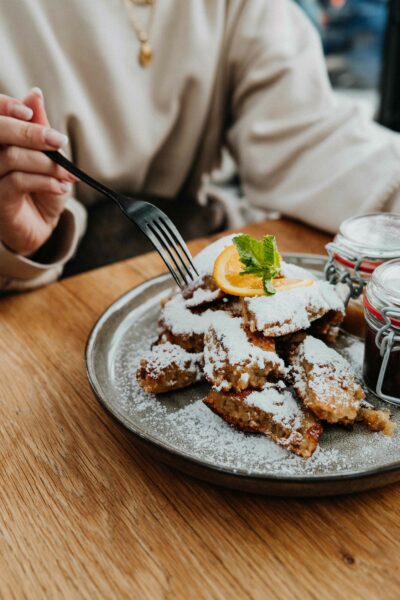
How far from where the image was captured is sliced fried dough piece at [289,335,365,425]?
721 mm

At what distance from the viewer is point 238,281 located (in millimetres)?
848

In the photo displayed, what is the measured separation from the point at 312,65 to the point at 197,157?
1.53 ft

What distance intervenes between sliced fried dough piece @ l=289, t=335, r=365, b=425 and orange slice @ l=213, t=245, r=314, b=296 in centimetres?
8

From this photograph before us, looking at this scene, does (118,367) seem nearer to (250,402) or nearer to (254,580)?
(250,402)

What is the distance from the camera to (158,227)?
100cm

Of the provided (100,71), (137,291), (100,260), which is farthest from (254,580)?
(100,71)

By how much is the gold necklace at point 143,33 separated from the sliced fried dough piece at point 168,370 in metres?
1.08

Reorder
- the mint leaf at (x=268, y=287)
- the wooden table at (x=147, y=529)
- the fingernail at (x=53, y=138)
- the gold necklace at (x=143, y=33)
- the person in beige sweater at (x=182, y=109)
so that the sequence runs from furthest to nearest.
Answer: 1. the gold necklace at (x=143, y=33)
2. the person in beige sweater at (x=182, y=109)
3. the fingernail at (x=53, y=138)
4. the mint leaf at (x=268, y=287)
5. the wooden table at (x=147, y=529)

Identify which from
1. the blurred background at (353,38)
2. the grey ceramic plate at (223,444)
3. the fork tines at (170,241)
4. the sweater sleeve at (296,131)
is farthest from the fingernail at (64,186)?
the blurred background at (353,38)

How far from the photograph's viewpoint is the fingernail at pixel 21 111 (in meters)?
1.03

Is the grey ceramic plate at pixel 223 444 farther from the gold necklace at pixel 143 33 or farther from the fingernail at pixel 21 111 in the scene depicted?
the gold necklace at pixel 143 33

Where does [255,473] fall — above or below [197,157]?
above

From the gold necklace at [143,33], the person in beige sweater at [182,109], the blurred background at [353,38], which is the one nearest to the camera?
the person in beige sweater at [182,109]

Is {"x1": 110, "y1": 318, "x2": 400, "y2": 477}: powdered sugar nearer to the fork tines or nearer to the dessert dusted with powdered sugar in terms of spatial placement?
the dessert dusted with powdered sugar
